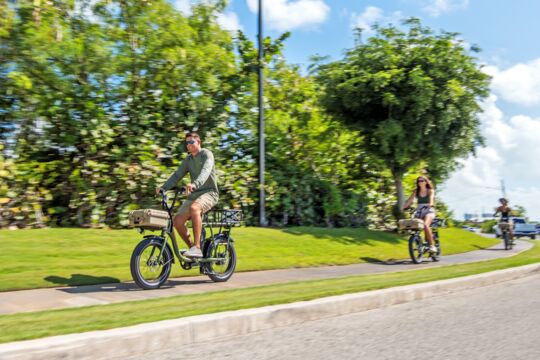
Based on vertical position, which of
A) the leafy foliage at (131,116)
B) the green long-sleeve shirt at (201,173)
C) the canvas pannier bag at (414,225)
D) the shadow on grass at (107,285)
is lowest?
the shadow on grass at (107,285)

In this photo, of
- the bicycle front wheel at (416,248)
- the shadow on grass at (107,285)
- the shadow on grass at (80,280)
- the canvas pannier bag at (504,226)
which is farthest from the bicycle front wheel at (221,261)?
the canvas pannier bag at (504,226)

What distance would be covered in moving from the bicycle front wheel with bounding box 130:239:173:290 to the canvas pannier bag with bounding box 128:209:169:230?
21 centimetres

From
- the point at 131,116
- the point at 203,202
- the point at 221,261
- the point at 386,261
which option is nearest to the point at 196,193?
the point at 203,202

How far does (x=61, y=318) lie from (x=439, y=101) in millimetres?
13203

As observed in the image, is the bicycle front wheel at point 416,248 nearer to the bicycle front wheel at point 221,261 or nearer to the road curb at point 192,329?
the road curb at point 192,329

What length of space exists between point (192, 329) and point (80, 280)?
11.9ft

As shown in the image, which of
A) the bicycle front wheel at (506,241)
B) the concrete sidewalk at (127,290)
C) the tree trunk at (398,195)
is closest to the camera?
the concrete sidewalk at (127,290)

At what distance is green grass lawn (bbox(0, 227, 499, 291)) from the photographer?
7664mm

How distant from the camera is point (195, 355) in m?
4.18

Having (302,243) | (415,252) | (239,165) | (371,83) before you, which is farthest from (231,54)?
(415,252)

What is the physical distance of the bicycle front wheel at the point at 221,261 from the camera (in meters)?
8.18

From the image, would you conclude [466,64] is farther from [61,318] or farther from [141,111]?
[61,318]

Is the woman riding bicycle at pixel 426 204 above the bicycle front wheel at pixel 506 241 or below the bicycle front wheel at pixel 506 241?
above

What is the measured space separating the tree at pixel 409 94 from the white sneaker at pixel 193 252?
9.40 meters
